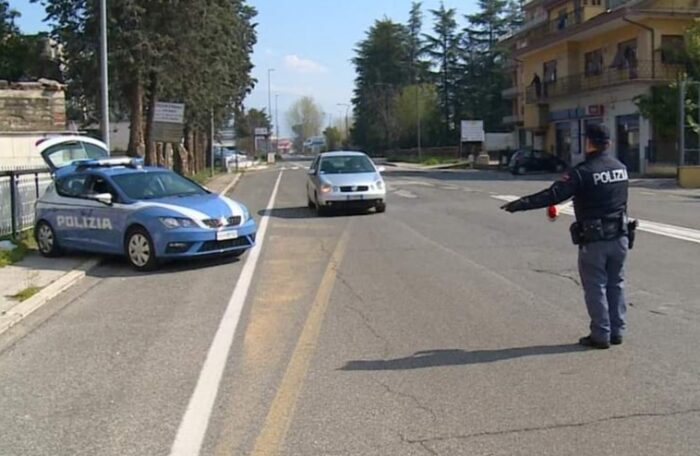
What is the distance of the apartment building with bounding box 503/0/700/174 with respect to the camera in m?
43.1

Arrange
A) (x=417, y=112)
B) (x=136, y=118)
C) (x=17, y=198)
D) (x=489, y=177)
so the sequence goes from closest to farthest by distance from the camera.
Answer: (x=17, y=198), (x=136, y=118), (x=489, y=177), (x=417, y=112)

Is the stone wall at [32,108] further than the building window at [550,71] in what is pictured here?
No

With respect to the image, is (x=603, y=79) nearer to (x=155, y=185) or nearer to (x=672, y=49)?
(x=672, y=49)

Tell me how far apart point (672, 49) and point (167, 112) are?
2569 centimetres

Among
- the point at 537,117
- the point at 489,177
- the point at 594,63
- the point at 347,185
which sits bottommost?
the point at 347,185

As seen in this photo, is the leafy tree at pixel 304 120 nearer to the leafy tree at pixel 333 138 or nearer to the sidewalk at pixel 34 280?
the leafy tree at pixel 333 138

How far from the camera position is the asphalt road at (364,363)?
5.17m

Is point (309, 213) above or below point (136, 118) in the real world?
below

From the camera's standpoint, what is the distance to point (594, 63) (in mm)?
50219

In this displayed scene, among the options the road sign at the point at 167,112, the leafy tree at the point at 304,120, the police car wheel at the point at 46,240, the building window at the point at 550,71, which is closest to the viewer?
the police car wheel at the point at 46,240

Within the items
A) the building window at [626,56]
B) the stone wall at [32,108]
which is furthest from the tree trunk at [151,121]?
the building window at [626,56]


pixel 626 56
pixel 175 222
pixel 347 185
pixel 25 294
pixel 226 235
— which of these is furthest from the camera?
pixel 626 56

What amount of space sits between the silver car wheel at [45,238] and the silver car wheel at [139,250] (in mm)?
2013

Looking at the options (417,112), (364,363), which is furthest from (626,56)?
(417,112)
